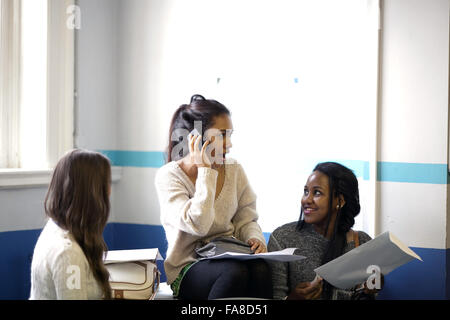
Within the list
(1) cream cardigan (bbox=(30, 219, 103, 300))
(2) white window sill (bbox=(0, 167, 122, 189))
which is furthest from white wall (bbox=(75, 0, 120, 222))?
(1) cream cardigan (bbox=(30, 219, 103, 300))

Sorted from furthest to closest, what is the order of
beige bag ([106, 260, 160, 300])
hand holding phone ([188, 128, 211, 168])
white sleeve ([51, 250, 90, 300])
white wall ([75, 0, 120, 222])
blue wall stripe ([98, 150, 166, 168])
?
blue wall stripe ([98, 150, 166, 168]) < white wall ([75, 0, 120, 222]) < hand holding phone ([188, 128, 211, 168]) < beige bag ([106, 260, 160, 300]) < white sleeve ([51, 250, 90, 300])

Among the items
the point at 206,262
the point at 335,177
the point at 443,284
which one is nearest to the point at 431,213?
the point at 443,284

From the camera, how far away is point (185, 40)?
3072 millimetres

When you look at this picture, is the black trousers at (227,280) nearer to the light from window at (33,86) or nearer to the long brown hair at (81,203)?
the long brown hair at (81,203)

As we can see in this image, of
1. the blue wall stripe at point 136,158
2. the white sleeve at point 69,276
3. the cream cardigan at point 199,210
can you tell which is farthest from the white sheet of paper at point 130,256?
the blue wall stripe at point 136,158

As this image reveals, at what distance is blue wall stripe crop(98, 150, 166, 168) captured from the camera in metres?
3.16

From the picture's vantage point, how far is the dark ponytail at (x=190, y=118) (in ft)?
7.02

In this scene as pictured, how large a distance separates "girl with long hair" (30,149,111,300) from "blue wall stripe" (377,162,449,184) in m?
1.53

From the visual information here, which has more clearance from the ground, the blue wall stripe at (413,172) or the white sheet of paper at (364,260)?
the blue wall stripe at (413,172)

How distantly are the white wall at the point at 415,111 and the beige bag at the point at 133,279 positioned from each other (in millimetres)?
1289

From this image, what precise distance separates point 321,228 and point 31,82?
158 centimetres

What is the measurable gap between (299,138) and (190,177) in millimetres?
Result: 856

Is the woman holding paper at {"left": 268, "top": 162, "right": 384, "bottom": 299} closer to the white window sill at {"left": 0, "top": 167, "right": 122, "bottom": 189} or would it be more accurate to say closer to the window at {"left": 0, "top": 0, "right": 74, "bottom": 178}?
the white window sill at {"left": 0, "top": 167, "right": 122, "bottom": 189}
